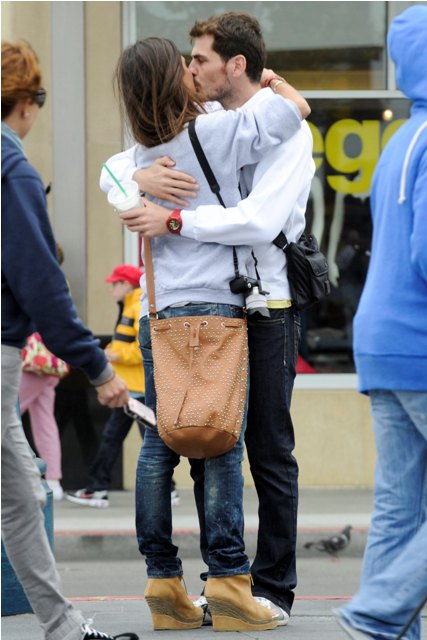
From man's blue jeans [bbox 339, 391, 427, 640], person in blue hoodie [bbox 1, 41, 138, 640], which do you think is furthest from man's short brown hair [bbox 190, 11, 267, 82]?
man's blue jeans [bbox 339, 391, 427, 640]

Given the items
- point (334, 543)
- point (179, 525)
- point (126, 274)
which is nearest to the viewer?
point (334, 543)

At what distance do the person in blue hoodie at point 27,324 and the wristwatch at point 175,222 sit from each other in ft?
2.08

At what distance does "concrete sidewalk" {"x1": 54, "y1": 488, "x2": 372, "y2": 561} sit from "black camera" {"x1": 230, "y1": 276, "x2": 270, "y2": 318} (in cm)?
424

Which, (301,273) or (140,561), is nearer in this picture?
(301,273)

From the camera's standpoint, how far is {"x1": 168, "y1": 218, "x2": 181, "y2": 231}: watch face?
4.52 m

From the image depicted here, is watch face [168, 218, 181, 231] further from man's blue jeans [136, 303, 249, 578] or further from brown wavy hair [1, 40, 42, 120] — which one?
brown wavy hair [1, 40, 42, 120]

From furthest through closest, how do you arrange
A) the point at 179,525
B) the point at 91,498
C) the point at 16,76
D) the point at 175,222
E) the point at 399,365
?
the point at 91,498 → the point at 179,525 → the point at 175,222 → the point at 16,76 → the point at 399,365

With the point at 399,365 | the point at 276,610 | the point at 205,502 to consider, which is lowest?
the point at 276,610

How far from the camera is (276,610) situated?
4.69 metres

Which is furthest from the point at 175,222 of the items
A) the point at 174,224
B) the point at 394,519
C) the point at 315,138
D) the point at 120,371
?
the point at 315,138

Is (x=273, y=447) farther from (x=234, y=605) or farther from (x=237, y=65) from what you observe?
(x=237, y=65)

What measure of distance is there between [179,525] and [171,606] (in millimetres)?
4212

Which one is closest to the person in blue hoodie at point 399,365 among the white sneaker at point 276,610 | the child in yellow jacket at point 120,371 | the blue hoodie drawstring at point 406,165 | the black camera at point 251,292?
the blue hoodie drawstring at point 406,165

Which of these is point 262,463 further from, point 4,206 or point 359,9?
point 359,9
